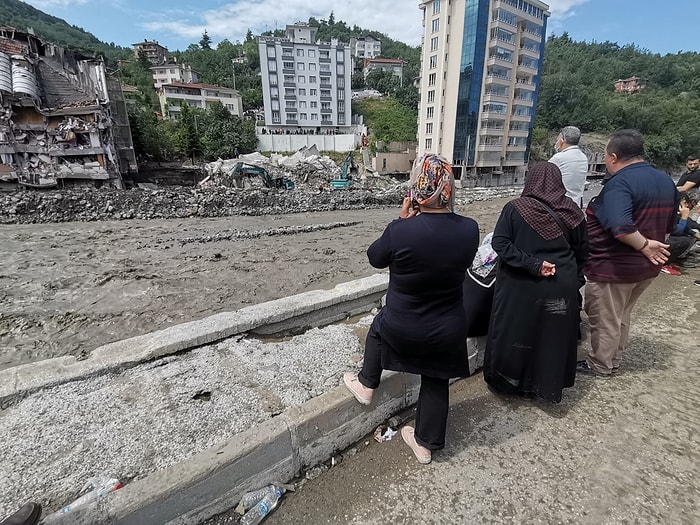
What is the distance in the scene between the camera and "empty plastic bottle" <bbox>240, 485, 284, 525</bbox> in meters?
1.63

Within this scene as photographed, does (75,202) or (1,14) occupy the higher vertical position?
(1,14)

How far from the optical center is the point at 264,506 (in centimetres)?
168

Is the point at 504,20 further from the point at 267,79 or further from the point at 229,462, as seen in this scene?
the point at 229,462

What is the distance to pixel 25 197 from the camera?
13.3 meters

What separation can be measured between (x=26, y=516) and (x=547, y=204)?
2.92m

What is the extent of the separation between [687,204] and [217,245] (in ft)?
32.8

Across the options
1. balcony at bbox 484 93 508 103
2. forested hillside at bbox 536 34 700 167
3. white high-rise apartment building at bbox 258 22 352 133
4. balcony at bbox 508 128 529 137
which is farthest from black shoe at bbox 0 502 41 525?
forested hillside at bbox 536 34 700 167

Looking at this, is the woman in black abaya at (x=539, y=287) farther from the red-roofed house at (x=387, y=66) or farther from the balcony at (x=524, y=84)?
the red-roofed house at (x=387, y=66)

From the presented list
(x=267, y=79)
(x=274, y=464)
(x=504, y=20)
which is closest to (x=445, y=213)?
(x=274, y=464)

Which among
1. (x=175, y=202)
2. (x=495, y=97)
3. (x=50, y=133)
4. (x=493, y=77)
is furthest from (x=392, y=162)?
(x=50, y=133)

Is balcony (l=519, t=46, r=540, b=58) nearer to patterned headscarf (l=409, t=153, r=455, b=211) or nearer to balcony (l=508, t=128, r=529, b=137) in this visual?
balcony (l=508, t=128, r=529, b=137)

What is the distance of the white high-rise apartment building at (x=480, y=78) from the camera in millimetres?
31953

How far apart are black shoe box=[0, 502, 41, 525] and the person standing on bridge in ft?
5.21

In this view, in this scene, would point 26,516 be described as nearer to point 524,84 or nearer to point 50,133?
point 50,133
